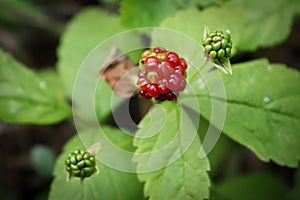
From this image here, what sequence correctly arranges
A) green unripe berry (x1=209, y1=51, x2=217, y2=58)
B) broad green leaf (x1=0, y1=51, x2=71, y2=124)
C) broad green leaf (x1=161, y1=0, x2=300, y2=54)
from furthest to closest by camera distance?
broad green leaf (x1=0, y1=51, x2=71, y2=124), broad green leaf (x1=161, y1=0, x2=300, y2=54), green unripe berry (x1=209, y1=51, x2=217, y2=58)

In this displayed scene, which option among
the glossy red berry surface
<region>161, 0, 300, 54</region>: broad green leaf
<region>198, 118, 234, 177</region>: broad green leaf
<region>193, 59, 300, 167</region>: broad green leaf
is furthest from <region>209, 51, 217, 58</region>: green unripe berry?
<region>198, 118, 234, 177</region>: broad green leaf

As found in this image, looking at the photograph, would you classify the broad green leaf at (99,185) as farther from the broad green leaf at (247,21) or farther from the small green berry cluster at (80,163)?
the broad green leaf at (247,21)

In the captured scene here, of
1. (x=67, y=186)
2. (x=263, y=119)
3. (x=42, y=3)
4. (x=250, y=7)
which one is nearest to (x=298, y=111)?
(x=263, y=119)

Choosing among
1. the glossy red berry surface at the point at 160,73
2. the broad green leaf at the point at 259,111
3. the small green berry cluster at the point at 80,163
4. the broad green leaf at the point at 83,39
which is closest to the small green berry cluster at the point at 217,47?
the glossy red berry surface at the point at 160,73

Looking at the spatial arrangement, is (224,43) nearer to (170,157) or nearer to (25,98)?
(170,157)

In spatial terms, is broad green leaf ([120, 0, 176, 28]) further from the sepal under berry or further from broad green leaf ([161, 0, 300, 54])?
the sepal under berry

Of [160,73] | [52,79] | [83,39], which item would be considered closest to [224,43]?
[160,73]
